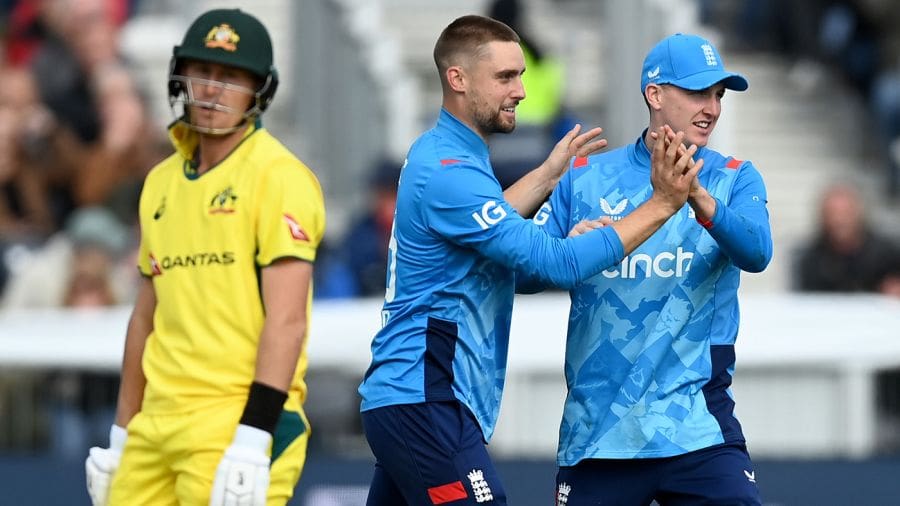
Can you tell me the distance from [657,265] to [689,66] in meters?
0.63

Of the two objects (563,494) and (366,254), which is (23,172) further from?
(563,494)

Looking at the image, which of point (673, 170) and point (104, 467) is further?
point (104, 467)

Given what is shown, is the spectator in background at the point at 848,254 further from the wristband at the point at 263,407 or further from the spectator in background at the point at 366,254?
the wristband at the point at 263,407

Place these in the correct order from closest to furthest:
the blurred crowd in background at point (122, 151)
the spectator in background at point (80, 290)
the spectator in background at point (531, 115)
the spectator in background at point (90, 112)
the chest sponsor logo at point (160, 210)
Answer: the chest sponsor logo at point (160, 210) < the spectator in background at point (80, 290) < the blurred crowd in background at point (122, 151) < the spectator in background at point (531, 115) < the spectator in background at point (90, 112)

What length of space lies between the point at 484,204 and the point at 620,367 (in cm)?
71

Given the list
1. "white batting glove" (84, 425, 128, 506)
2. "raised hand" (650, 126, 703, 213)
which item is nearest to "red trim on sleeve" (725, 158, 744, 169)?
"raised hand" (650, 126, 703, 213)

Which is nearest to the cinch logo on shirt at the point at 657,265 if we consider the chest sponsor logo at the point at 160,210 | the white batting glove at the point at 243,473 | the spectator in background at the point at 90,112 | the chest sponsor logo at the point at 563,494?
the chest sponsor logo at the point at 563,494

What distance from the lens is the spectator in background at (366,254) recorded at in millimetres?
10859

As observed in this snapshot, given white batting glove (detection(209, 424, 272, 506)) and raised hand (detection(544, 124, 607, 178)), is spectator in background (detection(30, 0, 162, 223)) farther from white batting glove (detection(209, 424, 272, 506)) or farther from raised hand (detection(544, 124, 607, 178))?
white batting glove (detection(209, 424, 272, 506))

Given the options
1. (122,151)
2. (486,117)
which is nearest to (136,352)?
(486,117)

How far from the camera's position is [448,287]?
17.2 ft

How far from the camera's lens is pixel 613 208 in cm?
554

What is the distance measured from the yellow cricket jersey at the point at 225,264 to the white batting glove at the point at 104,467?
9.3 inches

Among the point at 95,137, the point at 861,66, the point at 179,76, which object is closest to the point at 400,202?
the point at 179,76
